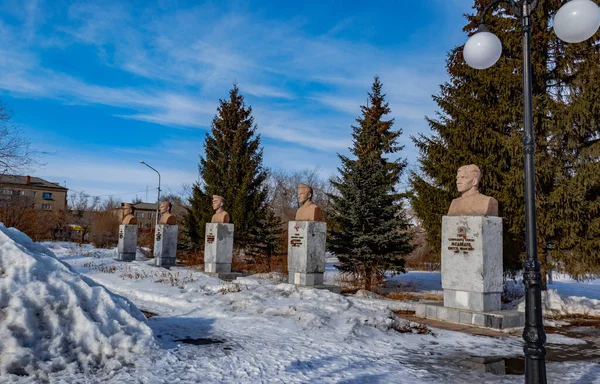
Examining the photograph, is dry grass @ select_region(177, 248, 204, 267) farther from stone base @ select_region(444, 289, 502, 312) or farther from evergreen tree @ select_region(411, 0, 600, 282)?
stone base @ select_region(444, 289, 502, 312)

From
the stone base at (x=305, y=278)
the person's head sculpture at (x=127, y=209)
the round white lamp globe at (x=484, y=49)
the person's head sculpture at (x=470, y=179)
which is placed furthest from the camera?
the person's head sculpture at (x=127, y=209)

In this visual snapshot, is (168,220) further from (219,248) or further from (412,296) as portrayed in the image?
(412,296)

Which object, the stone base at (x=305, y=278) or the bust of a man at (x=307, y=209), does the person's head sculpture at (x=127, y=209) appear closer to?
the bust of a man at (x=307, y=209)

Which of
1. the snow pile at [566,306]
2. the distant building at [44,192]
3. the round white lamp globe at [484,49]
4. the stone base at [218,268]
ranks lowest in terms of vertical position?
the snow pile at [566,306]

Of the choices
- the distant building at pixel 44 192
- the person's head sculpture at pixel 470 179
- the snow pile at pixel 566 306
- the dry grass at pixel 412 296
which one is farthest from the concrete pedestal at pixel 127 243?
the distant building at pixel 44 192

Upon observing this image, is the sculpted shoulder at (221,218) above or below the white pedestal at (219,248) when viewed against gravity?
above

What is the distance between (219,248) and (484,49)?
13.4 metres

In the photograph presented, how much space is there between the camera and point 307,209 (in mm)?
13461

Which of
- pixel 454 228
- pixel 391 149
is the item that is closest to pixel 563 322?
pixel 454 228

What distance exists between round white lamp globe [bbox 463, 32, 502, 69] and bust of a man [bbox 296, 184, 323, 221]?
863 centimetres

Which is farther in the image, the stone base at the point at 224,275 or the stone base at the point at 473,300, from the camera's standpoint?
the stone base at the point at 224,275

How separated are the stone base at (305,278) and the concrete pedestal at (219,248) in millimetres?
4253

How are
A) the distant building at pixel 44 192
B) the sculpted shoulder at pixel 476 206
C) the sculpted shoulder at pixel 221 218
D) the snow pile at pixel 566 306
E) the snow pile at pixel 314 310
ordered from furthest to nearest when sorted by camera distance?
the distant building at pixel 44 192, the sculpted shoulder at pixel 221 218, the snow pile at pixel 566 306, the sculpted shoulder at pixel 476 206, the snow pile at pixel 314 310

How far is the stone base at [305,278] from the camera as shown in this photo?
1288cm
